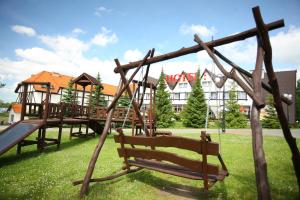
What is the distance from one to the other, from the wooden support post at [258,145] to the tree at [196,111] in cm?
2937

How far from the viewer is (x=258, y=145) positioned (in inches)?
127

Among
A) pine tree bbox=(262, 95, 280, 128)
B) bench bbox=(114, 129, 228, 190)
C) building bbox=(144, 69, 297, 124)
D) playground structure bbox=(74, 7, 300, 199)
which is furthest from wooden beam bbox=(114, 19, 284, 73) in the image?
building bbox=(144, 69, 297, 124)

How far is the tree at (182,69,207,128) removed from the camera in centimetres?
3238

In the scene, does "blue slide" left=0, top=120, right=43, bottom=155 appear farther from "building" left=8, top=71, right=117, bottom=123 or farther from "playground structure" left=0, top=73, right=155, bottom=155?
"building" left=8, top=71, right=117, bottom=123

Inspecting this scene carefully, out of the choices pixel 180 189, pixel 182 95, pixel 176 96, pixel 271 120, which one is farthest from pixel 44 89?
pixel 180 189

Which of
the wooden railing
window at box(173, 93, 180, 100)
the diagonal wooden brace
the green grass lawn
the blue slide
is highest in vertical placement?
window at box(173, 93, 180, 100)

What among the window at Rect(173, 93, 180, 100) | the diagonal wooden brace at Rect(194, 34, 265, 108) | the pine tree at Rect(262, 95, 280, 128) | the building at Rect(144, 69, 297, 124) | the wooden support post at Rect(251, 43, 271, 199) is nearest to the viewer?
the wooden support post at Rect(251, 43, 271, 199)

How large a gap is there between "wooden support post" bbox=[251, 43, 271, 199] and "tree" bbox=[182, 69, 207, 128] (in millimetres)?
29368

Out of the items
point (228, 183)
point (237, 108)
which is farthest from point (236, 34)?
point (237, 108)

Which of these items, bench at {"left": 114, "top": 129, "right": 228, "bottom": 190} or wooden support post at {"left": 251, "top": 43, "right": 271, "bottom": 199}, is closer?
wooden support post at {"left": 251, "top": 43, "right": 271, "bottom": 199}

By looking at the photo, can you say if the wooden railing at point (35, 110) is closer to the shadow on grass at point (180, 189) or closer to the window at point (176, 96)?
the shadow on grass at point (180, 189)

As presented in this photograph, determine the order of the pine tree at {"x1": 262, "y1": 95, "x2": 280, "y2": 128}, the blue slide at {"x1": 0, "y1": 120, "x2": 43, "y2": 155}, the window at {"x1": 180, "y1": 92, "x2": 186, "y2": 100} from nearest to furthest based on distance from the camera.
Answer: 1. the blue slide at {"x1": 0, "y1": 120, "x2": 43, "y2": 155}
2. the pine tree at {"x1": 262, "y1": 95, "x2": 280, "y2": 128}
3. the window at {"x1": 180, "y1": 92, "x2": 186, "y2": 100}

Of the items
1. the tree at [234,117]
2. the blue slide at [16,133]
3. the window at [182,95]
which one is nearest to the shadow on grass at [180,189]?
the blue slide at [16,133]

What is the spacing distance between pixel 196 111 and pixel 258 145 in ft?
98.2
